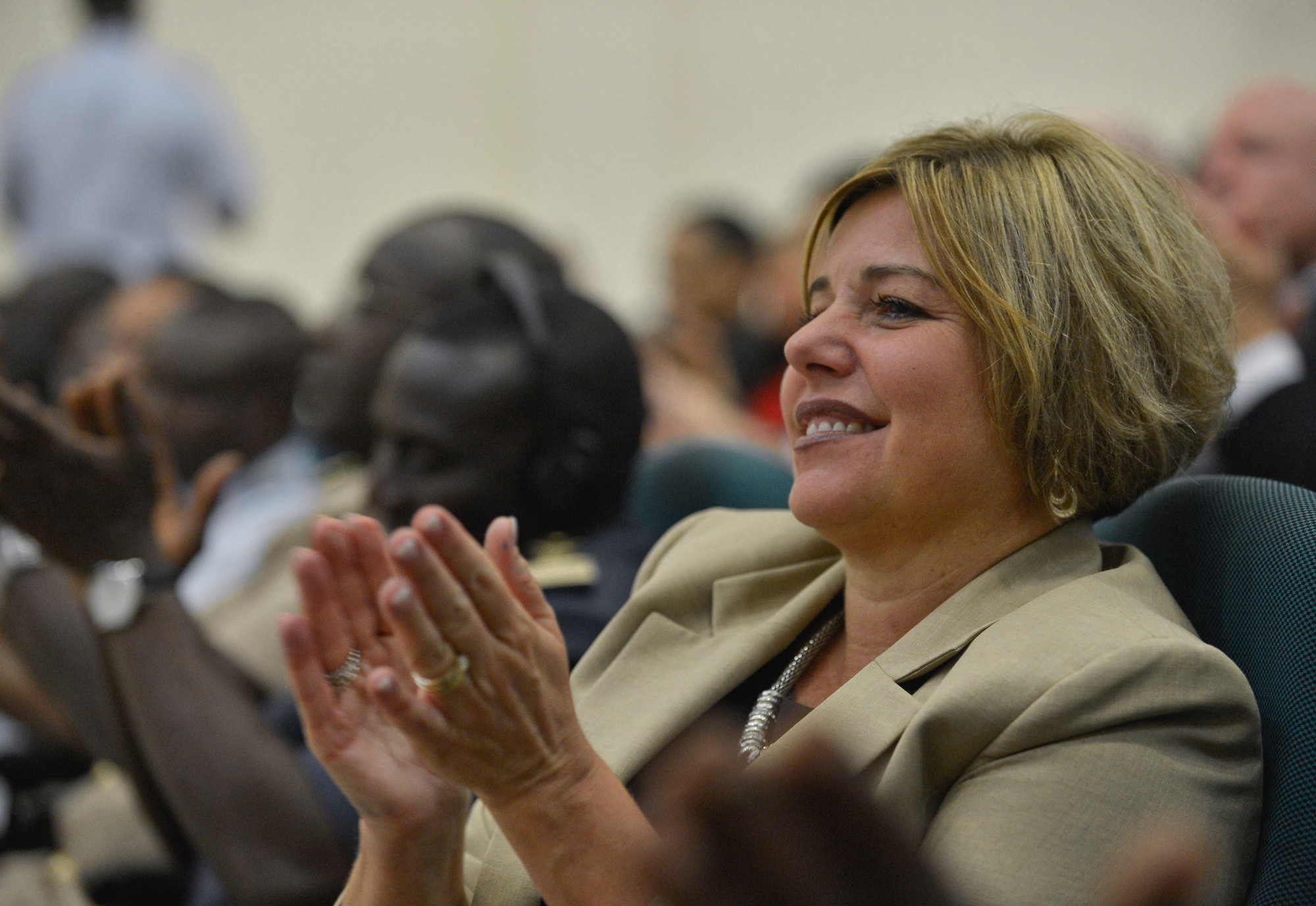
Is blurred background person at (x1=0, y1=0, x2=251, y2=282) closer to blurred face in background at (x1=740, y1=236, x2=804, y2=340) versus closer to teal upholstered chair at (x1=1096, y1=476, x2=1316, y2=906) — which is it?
blurred face in background at (x1=740, y1=236, x2=804, y2=340)

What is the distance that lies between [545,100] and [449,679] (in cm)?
623

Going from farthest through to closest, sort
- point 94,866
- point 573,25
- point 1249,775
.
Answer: point 573,25 < point 94,866 < point 1249,775

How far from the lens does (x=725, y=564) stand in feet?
4.81

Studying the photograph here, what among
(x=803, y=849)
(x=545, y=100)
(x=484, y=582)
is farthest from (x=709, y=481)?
(x=545, y=100)

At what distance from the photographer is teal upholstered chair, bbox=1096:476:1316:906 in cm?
106

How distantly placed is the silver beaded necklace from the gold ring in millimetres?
383

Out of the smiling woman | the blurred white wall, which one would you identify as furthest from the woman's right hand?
the blurred white wall

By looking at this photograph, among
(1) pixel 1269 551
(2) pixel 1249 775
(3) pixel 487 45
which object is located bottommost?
(2) pixel 1249 775

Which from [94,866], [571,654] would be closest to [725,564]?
[571,654]

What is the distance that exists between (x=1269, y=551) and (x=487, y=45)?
248 inches

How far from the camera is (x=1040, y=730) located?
3.46 feet

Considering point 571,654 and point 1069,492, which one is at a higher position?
point 1069,492

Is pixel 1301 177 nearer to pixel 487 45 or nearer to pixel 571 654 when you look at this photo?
pixel 571 654

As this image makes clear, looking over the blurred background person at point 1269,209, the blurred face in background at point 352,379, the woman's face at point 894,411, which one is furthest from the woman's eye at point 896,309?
the blurred face in background at point 352,379
